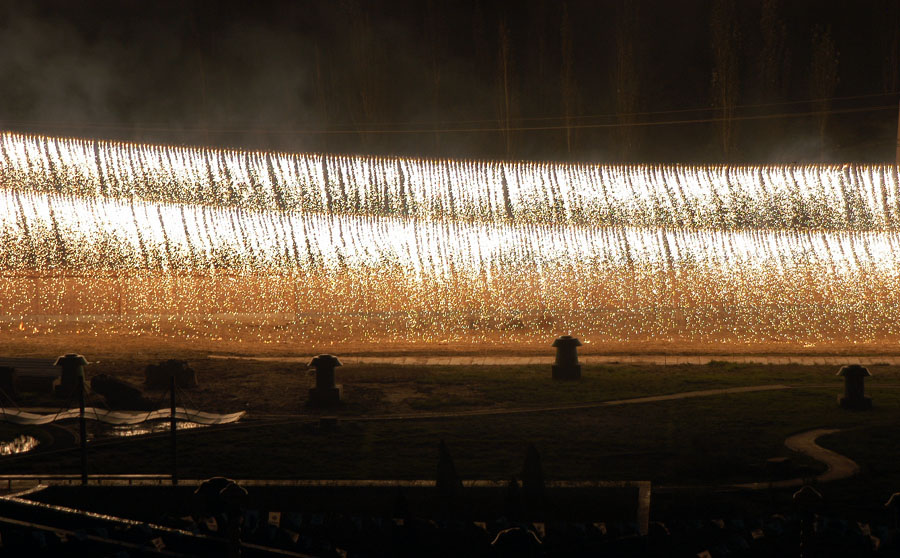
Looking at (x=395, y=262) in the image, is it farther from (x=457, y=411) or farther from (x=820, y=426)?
(x=820, y=426)

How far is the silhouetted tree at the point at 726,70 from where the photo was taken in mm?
31703

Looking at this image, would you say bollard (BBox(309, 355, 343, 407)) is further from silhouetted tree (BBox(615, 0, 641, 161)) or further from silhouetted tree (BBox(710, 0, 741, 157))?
silhouetted tree (BBox(710, 0, 741, 157))

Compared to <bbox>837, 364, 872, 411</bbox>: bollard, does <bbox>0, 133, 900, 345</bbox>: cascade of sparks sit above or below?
above

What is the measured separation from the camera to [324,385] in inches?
440

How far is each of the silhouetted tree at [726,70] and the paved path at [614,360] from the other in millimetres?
18423

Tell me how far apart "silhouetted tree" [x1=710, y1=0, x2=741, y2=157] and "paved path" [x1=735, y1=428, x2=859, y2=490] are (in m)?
23.5

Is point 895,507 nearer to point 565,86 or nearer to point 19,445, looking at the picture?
point 19,445

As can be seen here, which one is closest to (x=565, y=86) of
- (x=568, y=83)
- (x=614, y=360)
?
(x=568, y=83)

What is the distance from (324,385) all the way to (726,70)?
1005 inches

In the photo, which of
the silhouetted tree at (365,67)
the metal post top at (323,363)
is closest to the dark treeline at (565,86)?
the silhouetted tree at (365,67)

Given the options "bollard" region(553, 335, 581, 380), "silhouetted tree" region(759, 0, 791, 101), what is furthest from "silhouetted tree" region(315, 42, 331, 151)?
"bollard" region(553, 335, 581, 380)

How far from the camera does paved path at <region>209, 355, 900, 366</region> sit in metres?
13.8

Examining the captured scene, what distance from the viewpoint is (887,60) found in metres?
35.8

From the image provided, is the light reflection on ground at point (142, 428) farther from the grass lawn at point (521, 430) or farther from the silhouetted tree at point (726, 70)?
the silhouetted tree at point (726, 70)
